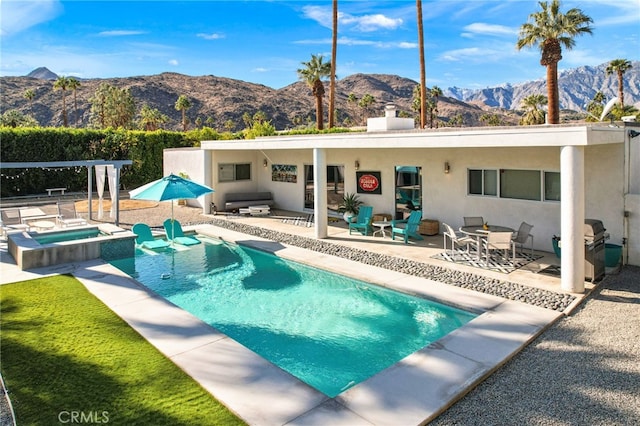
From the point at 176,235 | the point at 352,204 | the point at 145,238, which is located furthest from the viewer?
the point at 352,204

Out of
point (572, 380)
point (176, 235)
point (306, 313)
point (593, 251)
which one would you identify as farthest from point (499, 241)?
point (176, 235)

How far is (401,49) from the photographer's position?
127 meters

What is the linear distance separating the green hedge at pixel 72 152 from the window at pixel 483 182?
24748 millimetres

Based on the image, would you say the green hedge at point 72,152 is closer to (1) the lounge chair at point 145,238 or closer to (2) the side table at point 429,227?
(1) the lounge chair at point 145,238

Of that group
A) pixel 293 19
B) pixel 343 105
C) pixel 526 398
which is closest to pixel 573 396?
pixel 526 398

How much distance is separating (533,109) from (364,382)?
57290 mm

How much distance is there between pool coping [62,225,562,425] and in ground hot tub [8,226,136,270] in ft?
9.45

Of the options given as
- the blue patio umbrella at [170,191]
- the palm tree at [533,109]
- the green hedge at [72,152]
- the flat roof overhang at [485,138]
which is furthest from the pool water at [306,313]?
the palm tree at [533,109]

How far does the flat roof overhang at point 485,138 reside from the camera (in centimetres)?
910

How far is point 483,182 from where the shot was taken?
13.9 metres

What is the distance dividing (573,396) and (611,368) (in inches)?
45.6

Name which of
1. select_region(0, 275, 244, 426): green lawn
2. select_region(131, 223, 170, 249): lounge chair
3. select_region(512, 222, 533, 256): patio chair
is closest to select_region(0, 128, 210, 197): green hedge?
select_region(131, 223, 170, 249): lounge chair

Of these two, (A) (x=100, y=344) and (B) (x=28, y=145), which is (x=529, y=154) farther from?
(B) (x=28, y=145)

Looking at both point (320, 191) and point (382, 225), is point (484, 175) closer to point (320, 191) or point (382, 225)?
point (382, 225)
